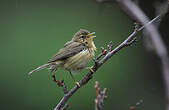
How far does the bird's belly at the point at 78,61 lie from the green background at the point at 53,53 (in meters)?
1.71

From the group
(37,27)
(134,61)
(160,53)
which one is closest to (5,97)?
(37,27)

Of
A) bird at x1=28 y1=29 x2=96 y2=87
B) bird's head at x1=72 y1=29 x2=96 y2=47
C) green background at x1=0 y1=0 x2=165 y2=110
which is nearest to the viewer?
bird at x1=28 y1=29 x2=96 y2=87

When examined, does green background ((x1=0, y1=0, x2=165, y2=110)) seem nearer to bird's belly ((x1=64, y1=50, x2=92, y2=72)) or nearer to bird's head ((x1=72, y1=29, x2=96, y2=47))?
bird's head ((x1=72, y1=29, x2=96, y2=47))

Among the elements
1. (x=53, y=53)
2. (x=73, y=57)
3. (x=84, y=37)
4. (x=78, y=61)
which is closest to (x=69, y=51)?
(x=73, y=57)

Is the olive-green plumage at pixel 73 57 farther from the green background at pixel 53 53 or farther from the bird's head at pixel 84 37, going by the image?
the green background at pixel 53 53

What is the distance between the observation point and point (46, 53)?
20.3 feet

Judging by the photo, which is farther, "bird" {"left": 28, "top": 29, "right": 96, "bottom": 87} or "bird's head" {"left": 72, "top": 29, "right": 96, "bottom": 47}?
"bird's head" {"left": 72, "top": 29, "right": 96, "bottom": 47}

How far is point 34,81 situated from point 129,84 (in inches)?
86.7

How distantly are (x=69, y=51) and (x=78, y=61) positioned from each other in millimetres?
233

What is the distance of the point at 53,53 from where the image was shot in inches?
242

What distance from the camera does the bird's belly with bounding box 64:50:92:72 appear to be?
3.74m

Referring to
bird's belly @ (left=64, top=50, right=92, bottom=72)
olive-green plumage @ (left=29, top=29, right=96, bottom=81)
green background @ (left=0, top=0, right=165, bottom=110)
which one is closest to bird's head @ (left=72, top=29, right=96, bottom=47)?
olive-green plumage @ (left=29, top=29, right=96, bottom=81)

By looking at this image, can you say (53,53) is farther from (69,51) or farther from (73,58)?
(73,58)

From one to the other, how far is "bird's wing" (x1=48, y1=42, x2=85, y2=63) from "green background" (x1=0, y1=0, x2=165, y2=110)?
154 centimetres
